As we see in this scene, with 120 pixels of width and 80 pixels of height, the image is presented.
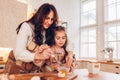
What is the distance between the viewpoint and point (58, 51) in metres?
1.36

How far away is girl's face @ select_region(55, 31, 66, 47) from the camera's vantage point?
135cm

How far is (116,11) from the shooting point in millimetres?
4531

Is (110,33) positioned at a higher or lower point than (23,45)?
higher

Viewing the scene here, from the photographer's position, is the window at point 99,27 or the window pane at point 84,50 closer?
the window at point 99,27

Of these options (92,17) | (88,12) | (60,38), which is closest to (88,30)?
(92,17)

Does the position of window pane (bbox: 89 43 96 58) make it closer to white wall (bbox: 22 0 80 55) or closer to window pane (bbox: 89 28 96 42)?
window pane (bbox: 89 28 96 42)

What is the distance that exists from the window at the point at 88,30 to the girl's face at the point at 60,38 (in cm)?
369

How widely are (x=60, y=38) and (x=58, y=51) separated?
0.11 metres

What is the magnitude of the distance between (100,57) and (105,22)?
99 centimetres

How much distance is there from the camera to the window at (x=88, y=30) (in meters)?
4.98

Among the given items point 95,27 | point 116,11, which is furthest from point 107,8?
point 95,27

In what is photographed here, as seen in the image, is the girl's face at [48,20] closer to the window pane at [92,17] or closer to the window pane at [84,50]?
the window pane at [92,17]

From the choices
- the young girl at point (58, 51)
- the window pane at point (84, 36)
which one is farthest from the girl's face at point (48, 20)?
the window pane at point (84, 36)

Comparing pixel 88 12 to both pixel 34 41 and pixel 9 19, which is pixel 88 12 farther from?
pixel 34 41
